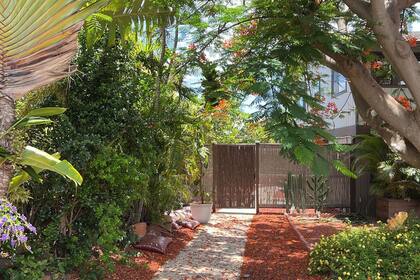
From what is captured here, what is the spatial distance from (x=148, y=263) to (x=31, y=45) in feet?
17.5

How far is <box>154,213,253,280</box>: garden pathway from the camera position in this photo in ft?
22.5

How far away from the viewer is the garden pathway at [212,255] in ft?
22.5

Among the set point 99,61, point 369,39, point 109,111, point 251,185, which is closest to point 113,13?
point 99,61

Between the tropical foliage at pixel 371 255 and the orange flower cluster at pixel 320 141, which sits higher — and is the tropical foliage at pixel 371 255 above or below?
below

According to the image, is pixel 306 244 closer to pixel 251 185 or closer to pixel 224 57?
pixel 224 57

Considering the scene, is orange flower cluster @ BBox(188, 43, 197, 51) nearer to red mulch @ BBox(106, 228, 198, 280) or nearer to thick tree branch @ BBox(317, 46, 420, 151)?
thick tree branch @ BBox(317, 46, 420, 151)

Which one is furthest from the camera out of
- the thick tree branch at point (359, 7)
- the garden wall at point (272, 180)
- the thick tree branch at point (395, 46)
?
the garden wall at point (272, 180)

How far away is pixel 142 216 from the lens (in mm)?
9344

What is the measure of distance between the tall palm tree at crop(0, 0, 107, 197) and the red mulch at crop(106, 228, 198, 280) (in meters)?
3.99

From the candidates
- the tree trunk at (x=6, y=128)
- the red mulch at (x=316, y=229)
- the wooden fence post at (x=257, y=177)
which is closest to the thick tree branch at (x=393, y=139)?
the red mulch at (x=316, y=229)

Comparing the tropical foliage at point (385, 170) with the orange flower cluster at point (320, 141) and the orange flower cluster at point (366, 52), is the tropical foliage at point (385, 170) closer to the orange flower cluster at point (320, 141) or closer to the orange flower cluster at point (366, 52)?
the orange flower cluster at point (366, 52)

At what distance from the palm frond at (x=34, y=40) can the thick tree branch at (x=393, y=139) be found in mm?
5636

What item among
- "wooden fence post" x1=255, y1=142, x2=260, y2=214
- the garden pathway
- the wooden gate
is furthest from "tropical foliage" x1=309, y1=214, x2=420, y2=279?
the wooden gate

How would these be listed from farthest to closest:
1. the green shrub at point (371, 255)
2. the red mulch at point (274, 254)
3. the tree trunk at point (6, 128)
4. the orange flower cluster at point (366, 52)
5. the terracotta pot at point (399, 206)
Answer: the terracotta pot at point (399, 206) < the red mulch at point (274, 254) < the orange flower cluster at point (366, 52) < the green shrub at point (371, 255) < the tree trunk at point (6, 128)
